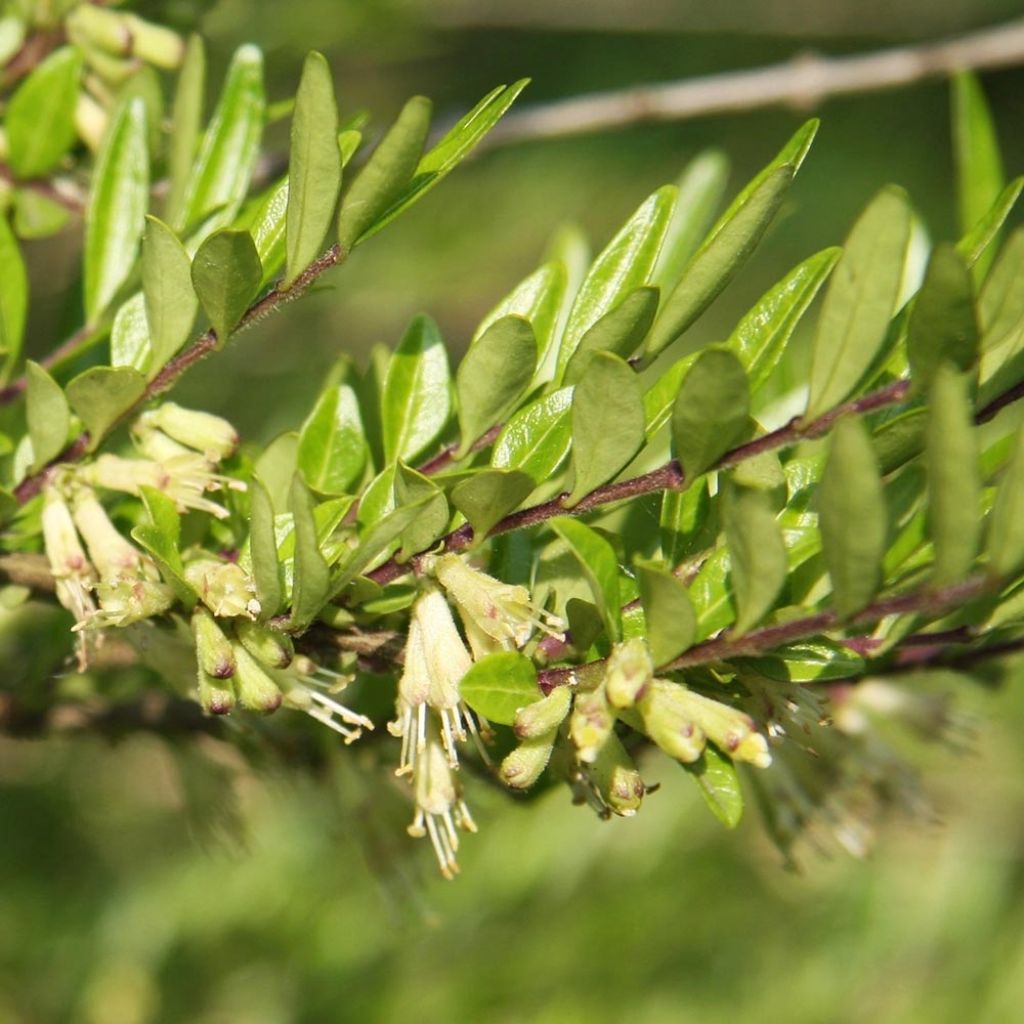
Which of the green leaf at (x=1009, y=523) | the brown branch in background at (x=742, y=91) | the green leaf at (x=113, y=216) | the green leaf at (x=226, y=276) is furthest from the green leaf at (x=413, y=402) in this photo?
the brown branch in background at (x=742, y=91)

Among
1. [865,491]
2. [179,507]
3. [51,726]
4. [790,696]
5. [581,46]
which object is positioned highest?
[581,46]

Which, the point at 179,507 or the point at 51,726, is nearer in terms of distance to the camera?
the point at 179,507

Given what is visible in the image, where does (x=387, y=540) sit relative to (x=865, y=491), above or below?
below

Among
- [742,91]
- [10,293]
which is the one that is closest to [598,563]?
[10,293]

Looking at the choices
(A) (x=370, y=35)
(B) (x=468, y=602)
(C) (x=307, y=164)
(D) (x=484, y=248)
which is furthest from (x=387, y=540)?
(D) (x=484, y=248)

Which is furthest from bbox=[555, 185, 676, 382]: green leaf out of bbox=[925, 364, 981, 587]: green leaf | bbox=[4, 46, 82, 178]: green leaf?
bbox=[4, 46, 82, 178]: green leaf

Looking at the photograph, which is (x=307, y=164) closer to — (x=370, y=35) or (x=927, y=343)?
(x=927, y=343)

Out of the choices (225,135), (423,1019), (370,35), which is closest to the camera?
(225,135)

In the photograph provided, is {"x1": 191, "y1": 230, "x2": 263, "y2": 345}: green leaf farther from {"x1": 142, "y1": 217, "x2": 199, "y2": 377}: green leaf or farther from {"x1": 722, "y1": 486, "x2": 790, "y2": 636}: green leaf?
{"x1": 722, "y1": 486, "x2": 790, "y2": 636}: green leaf
